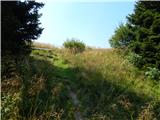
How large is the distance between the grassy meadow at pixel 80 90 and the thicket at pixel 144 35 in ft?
2.37

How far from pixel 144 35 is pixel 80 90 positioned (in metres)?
7.52

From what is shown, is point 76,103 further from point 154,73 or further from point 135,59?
point 135,59

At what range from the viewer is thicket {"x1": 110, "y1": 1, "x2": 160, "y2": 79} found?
19.9 meters

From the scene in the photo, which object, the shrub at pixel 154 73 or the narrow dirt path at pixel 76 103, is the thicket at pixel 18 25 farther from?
the shrub at pixel 154 73

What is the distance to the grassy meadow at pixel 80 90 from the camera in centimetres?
913

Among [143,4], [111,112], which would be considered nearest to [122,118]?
[111,112]

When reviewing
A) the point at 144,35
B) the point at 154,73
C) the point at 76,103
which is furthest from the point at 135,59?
the point at 76,103

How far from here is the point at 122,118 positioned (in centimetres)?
1252

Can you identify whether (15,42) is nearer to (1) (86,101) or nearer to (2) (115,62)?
(1) (86,101)

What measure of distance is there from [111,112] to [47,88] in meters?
2.29

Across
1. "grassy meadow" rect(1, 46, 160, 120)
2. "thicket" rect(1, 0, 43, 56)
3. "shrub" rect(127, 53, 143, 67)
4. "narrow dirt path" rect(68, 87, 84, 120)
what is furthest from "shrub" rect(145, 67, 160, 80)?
"thicket" rect(1, 0, 43, 56)

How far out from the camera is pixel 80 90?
14586mm

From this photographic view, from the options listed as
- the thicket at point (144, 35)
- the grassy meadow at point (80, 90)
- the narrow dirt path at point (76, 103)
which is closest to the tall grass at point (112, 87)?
the grassy meadow at point (80, 90)

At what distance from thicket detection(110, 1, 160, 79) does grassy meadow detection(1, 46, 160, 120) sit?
0.72 metres
